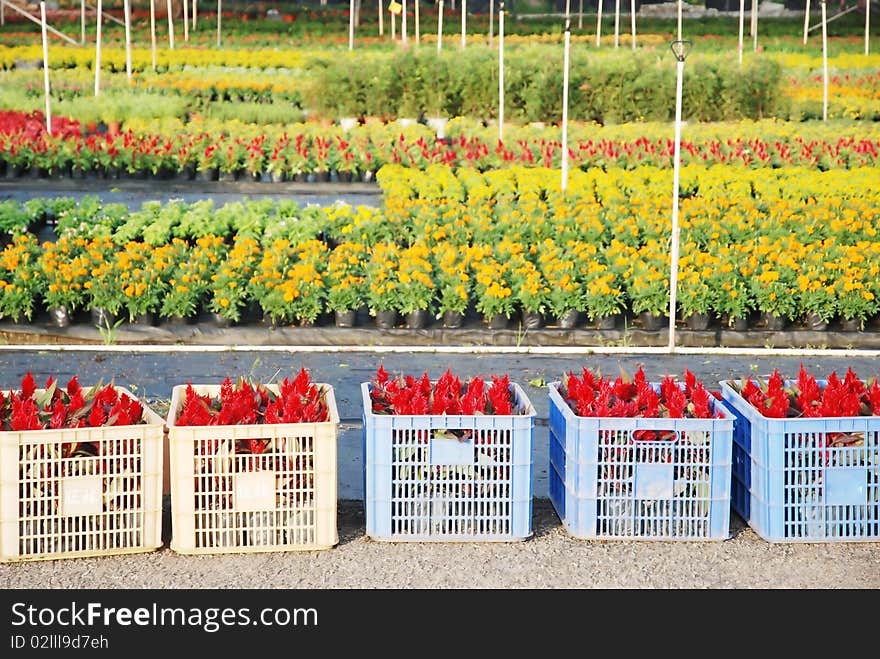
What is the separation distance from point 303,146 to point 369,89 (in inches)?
253

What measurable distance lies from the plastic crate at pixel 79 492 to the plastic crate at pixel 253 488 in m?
0.09

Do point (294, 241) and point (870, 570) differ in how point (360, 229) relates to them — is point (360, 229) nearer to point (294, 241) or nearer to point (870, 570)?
point (294, 241)

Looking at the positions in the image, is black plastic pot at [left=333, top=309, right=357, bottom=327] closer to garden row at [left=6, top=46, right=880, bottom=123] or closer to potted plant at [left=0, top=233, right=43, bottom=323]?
potted plant at [left=0, top=233, right=43, bottom=323]

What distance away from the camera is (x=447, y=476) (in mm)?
4902

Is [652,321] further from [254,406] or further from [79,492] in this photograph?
[79,492]

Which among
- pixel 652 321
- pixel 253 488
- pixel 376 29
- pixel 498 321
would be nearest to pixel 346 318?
pixel 498 321

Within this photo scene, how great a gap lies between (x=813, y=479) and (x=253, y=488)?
2112mm

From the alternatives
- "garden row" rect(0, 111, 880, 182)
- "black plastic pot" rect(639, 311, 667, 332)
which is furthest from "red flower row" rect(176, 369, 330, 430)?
"garden row" rect(0, 111, 880, 182)

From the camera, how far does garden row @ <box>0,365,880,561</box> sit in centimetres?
473

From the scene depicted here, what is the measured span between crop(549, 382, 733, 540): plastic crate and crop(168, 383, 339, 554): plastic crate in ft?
3.01

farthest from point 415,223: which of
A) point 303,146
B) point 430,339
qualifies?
point 303,146

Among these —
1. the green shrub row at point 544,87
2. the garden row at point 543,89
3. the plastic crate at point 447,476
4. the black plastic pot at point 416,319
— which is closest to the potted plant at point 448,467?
the plastic crate at point 447,476

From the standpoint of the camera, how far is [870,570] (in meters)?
4.72

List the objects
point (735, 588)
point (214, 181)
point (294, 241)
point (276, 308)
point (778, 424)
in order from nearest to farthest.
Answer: point (735, 588) → point (778, 424) → point (276, 308) → point (294, 241) → point (214, 181)
